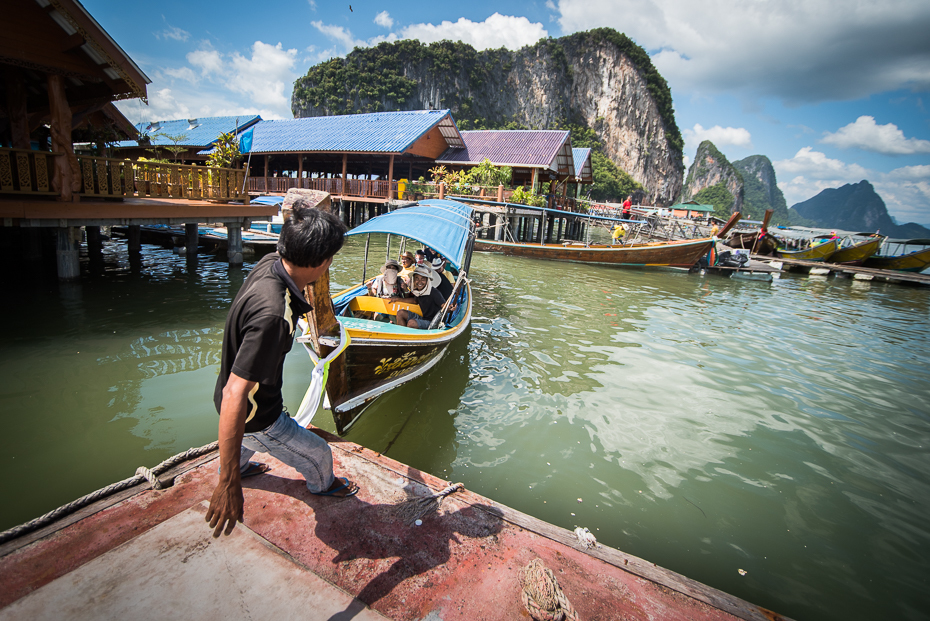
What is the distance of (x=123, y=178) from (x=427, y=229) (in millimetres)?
7381

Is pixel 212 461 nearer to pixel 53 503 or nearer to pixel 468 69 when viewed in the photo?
pixel 53 503

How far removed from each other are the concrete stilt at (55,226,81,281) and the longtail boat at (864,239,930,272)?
3195 cm

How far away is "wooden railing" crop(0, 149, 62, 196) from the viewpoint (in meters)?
6.77

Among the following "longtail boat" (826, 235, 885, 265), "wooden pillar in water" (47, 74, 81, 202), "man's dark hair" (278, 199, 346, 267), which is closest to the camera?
"man's dark hair" (278, 199, 346, 267)

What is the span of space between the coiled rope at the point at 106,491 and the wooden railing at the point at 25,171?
7.77 metres

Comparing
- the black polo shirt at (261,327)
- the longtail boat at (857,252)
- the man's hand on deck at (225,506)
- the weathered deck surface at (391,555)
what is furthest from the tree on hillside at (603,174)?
the man's hand on deck at (225,506)

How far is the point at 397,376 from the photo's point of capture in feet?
14.6

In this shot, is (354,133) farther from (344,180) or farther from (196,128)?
(196,128)

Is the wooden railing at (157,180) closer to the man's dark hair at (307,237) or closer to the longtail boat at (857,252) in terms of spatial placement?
the man's dark hair at (307,237)

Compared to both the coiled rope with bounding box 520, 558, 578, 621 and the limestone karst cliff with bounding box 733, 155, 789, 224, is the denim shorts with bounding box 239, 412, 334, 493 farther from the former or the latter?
the limestone karst cliff with bounding box 733, 155, 789, 224

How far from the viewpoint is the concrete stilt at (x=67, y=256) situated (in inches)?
312

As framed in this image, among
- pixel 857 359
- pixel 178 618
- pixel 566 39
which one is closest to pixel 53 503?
pixel 178 618

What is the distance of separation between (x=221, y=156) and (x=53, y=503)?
571 inches

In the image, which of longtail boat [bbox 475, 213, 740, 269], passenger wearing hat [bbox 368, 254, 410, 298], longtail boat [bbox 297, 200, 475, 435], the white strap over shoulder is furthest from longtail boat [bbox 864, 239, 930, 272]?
the white strap over shoulder
